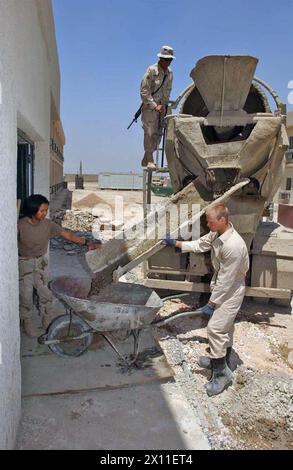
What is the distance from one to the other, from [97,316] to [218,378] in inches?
55.6

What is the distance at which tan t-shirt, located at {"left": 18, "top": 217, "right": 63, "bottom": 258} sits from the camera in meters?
4.41

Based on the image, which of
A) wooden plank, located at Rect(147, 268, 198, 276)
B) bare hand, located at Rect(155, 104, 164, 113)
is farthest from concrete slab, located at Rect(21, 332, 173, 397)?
bare hand, located at Rect(155, 104, 164, 113)

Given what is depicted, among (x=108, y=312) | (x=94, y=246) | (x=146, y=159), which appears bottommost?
(x=108, y=312)

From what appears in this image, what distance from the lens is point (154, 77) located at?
23.1 ft

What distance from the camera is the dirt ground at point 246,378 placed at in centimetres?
336

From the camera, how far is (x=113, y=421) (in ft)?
10.8

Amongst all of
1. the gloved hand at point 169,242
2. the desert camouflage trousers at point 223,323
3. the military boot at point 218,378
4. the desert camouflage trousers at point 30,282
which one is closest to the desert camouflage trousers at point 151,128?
the gloved hand at point 169,242

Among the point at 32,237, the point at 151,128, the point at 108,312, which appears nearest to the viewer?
the point at 108,312

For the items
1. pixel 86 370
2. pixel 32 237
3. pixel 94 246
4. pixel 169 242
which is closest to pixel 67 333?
pixel 86 370

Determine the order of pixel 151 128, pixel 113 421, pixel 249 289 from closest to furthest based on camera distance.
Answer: pixel 113 421 < pixel 249 289 < pixel 151 128

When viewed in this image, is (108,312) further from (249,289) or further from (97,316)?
(249,289)

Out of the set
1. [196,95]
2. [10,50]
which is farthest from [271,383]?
[196,95]

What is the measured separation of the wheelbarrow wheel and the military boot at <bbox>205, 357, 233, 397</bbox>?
1341 millimetres
